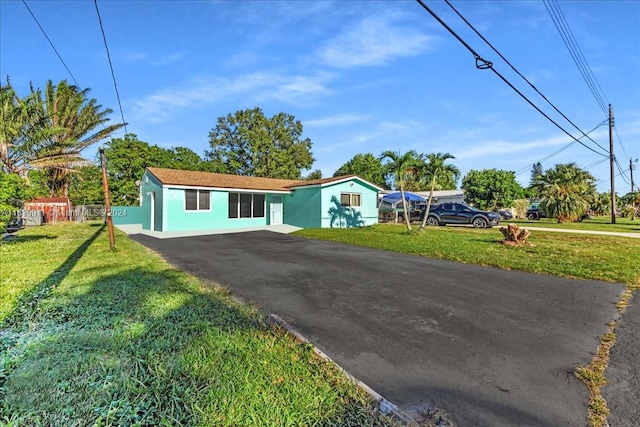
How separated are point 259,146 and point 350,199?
952 inches

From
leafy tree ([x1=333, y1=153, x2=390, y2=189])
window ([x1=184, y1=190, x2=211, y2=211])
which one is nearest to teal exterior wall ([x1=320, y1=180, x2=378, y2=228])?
window ([x1=184, y1=190, x2=211, y2=211])

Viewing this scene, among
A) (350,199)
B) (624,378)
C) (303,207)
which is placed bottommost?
(624,378)

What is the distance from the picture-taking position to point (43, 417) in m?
2.13

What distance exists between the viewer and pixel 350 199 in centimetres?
2008

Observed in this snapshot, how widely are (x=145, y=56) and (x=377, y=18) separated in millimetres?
7854

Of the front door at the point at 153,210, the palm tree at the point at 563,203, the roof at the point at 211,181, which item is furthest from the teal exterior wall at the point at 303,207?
the palm tree at the point at 563,203

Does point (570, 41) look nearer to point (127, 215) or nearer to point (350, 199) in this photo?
point (350, 199)

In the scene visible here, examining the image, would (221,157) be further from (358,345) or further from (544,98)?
(358,345)

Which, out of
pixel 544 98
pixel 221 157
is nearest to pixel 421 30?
pixel 544 98

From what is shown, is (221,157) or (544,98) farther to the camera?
(221,157)

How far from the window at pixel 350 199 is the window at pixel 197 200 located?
26.4ft

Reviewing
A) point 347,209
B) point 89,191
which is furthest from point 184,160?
point 347,209

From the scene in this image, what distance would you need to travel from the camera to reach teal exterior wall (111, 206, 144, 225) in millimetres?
22359

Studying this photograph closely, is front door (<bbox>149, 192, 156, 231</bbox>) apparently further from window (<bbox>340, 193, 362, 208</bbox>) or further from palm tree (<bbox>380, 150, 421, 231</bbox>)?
palm tree (<bbox>380, 150, 421, 231</bbox>)
